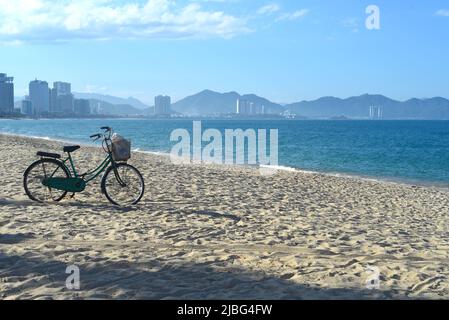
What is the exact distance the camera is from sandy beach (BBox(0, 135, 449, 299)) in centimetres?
451

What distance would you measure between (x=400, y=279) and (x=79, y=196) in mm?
5946

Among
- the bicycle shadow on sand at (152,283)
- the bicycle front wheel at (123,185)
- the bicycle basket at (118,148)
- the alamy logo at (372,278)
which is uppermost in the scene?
the bicycle basket at (118,148)

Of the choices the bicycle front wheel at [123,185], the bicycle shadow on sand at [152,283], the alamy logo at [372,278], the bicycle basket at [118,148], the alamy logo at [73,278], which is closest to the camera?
the bicycle shadow on sand at [152,283]

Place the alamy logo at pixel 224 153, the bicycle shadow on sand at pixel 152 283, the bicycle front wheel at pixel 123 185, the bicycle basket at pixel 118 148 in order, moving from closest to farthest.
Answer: the bicycle shadow on sand at pixel 152 283 < the bicycle basket at pixel 118 148 < the bicycle front wheel at pixel 123 185 < the alamy logo at pixel 224 153

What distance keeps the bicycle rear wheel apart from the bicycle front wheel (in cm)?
69

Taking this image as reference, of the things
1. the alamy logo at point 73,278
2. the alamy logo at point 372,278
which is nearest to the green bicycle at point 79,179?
the alamy logo at point 73,278

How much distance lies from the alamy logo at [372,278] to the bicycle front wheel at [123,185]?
4.42 meters

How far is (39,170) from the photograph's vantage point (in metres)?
8.27

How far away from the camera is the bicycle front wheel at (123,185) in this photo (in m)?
8.23

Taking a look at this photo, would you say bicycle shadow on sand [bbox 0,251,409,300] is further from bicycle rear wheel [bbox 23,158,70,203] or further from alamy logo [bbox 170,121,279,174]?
alamy logo [bbox 170,121,279,174]

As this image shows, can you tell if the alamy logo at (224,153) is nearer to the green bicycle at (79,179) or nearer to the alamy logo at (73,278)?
the green bicycle at (79,179)

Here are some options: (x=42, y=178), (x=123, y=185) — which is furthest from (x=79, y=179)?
(x=123, y=185)

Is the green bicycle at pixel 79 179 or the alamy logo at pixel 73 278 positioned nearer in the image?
the alamy logo at pixel 73 278
